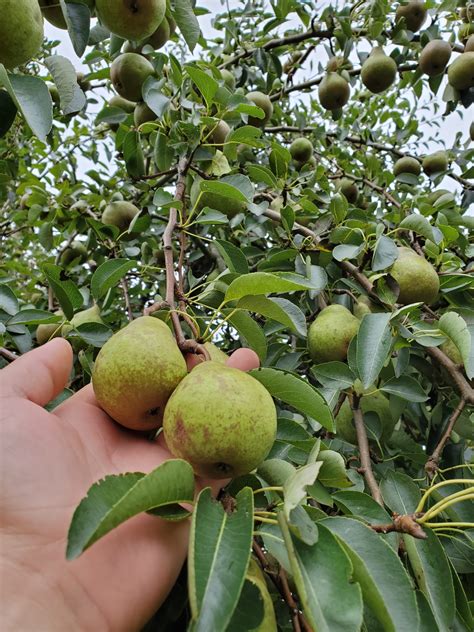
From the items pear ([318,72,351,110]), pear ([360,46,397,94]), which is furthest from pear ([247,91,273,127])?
pear ([360,46,397,94])

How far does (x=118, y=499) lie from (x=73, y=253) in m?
2.13

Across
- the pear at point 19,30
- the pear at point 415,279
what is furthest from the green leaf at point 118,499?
the pear at point 415,279

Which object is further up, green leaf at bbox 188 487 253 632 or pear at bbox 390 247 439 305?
pear at bbox 390 247 439 305

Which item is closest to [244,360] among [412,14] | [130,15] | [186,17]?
[130,15]

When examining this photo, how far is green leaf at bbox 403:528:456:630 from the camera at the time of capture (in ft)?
2.91

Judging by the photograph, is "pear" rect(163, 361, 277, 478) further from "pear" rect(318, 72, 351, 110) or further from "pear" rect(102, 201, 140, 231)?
"pear" rect(318, 72, 351, 110)

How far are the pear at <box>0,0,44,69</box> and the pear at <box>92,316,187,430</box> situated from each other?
58 centimetres

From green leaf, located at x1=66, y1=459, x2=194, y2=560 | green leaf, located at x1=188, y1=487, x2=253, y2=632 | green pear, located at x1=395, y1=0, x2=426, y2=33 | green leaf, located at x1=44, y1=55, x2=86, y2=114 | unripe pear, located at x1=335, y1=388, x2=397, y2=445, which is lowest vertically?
unripe pear, located at x1=335, y1=388, x2=397, y2=445

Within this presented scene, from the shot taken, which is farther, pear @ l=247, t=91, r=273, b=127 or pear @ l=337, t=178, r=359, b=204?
pear @ l=337, t=178, r=359, b=204

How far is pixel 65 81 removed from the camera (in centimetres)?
118

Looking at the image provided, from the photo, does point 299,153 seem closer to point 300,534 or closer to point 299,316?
point 299,316

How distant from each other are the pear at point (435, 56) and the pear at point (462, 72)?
0.05 m

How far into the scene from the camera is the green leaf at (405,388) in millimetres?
1461

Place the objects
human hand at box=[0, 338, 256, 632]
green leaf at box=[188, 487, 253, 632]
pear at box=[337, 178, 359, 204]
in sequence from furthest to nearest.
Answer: pear at box=[337, 178, 359, 204]
human hand at box=[0, 338, 256, 632]
green leaf at box=[188, 487, 253, 632]
